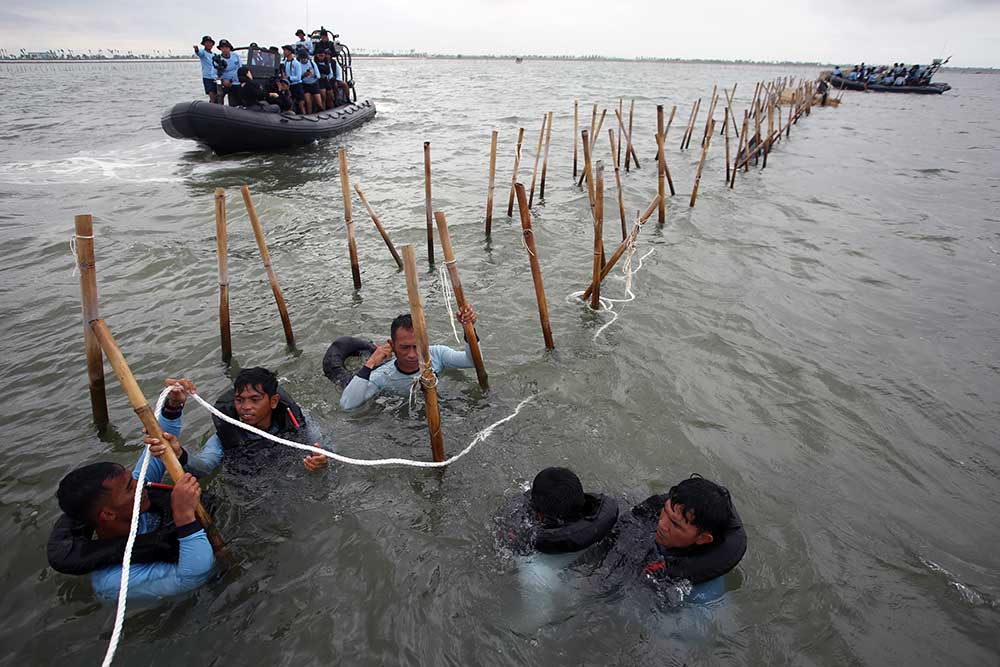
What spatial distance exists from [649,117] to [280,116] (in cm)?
2087

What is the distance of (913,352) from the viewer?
636 cm

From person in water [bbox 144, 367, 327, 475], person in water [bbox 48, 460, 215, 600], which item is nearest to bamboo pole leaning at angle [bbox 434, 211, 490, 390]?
person in water [bbox 144, 367, 327, 475]

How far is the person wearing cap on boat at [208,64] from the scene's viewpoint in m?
15.2

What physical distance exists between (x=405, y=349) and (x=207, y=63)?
16.8 meters

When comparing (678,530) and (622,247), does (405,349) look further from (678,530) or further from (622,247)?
(622,247)

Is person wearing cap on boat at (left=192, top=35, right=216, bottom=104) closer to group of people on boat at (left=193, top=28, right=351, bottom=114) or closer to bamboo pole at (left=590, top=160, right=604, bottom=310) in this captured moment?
group of people on boat at (left=193, top=28, right=351, bottom=114)

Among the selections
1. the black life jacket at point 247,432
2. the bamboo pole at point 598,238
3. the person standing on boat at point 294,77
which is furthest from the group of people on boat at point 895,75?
the black life jacket at point 247,432

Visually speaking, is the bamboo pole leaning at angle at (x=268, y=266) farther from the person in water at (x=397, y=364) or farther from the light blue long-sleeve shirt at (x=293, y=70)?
the light blue long-sleeve shirt at (x=293, y=70)

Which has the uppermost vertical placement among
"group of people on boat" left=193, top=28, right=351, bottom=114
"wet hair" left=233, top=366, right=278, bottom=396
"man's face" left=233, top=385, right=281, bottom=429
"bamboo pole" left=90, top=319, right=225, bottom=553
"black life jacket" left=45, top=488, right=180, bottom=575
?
"group of people on boat" left=193, top=28, right=351, bottom=114

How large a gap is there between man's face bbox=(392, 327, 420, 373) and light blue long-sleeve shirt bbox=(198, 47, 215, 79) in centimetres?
1600

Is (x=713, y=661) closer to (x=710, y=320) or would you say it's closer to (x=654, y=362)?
(x=654, y=362)

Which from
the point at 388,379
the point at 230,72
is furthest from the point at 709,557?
the point at 230,72

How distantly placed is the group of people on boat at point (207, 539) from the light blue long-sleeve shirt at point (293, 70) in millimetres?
17283

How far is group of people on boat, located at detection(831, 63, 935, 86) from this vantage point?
151 ft
